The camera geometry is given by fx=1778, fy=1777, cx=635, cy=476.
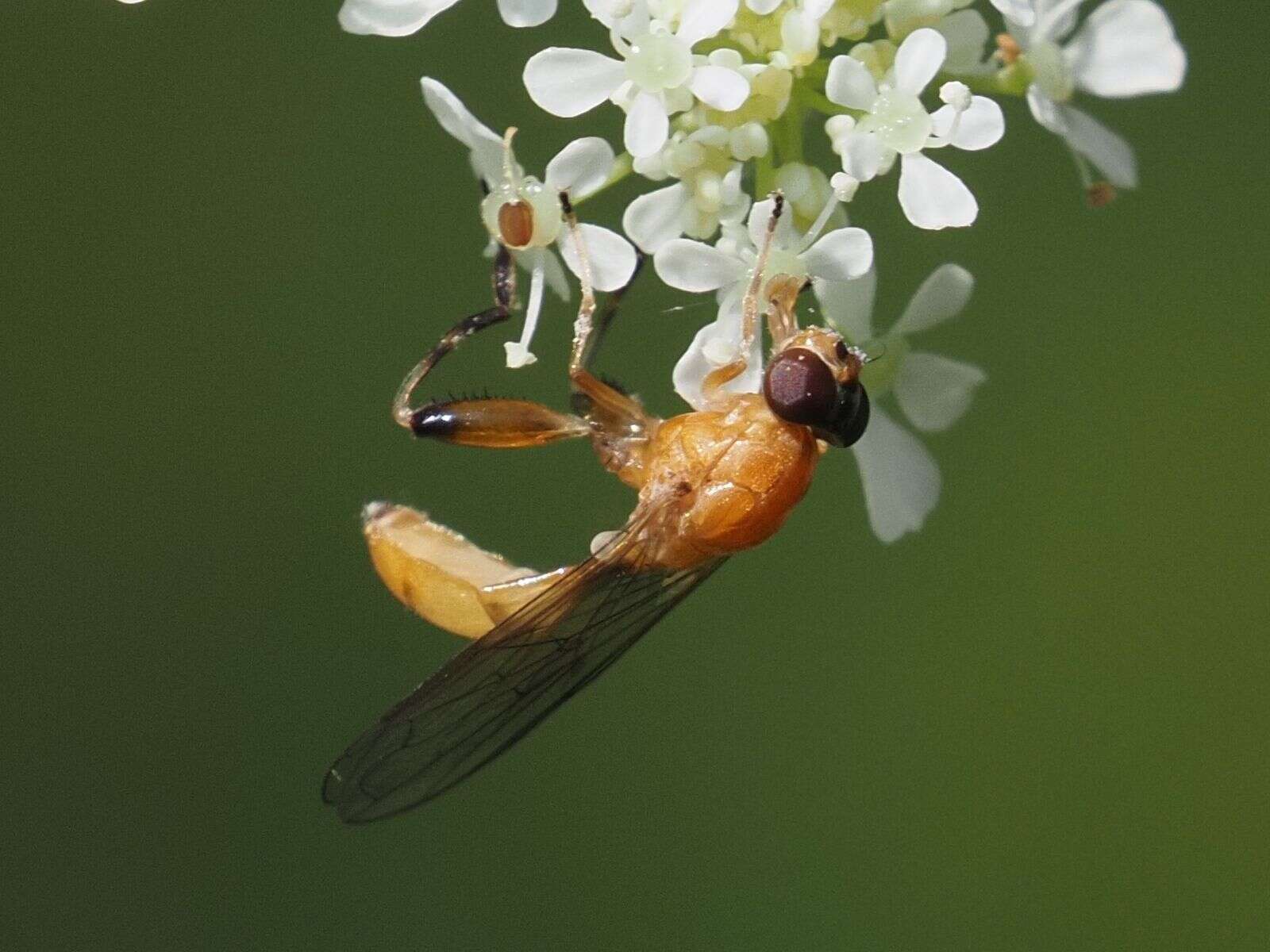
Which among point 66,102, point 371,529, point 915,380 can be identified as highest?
point 66,102

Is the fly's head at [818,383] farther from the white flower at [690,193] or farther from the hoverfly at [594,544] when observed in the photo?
the white flower at [690,193]

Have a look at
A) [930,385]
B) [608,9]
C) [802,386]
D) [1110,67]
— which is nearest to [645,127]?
[608,9]

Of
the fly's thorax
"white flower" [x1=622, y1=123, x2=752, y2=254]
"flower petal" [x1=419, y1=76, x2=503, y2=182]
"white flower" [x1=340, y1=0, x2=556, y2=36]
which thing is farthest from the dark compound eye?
"white flower" [x1=340, y1=0, x2=556, y2=36]

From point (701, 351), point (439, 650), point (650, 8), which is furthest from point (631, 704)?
A: point (650, 8)

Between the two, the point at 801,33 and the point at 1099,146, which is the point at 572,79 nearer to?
the point at 801,33

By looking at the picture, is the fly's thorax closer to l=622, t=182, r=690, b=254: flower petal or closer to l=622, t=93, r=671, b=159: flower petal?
l=622, t=182, r=690, b=254: flower petal

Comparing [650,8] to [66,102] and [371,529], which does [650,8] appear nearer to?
[371,529]
